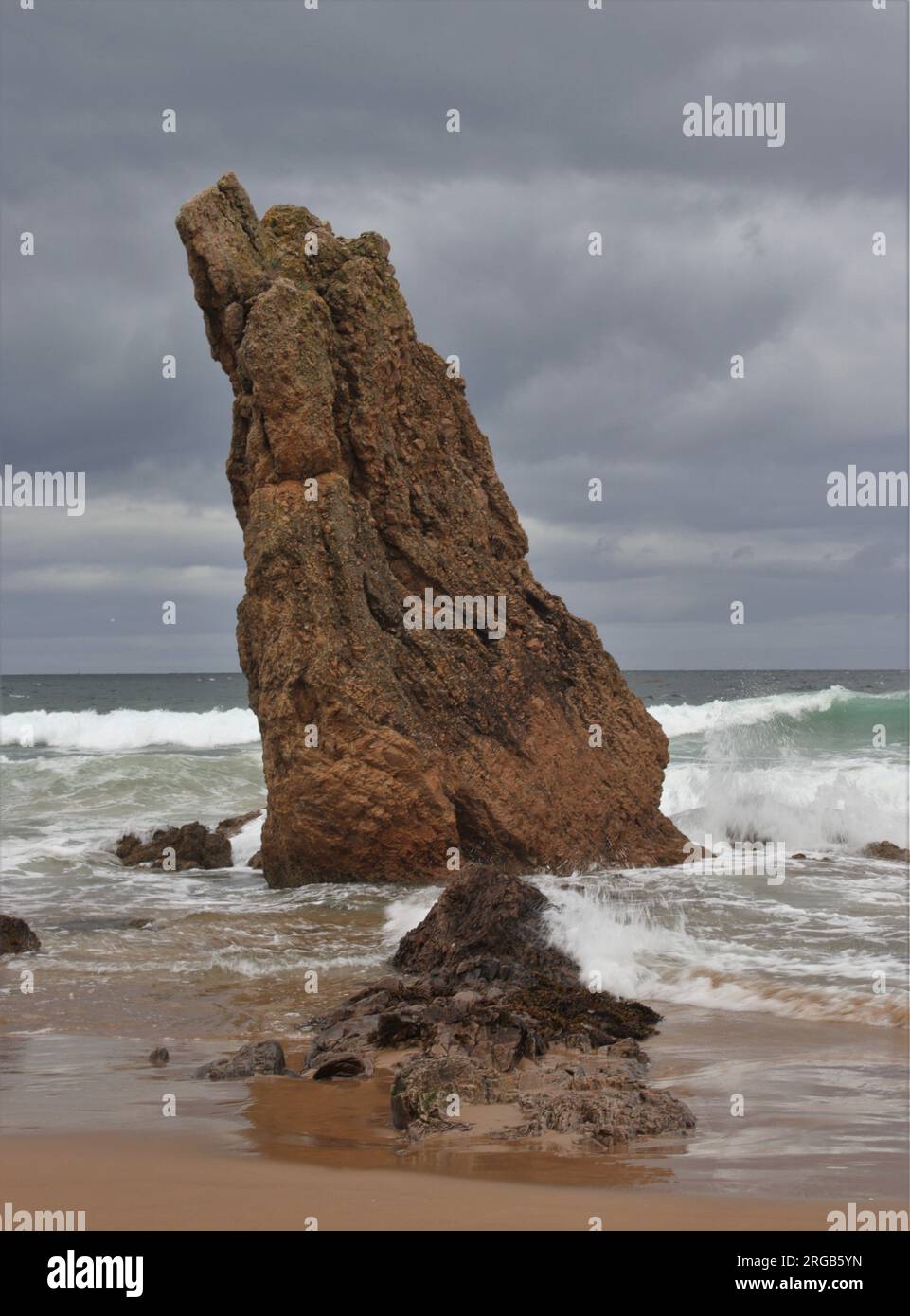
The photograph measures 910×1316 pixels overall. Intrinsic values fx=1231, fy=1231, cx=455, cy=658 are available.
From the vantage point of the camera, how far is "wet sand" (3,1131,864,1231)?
3979mm

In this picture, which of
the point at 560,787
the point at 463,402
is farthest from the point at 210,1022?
the point at 463,402

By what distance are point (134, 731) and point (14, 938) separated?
128 ft

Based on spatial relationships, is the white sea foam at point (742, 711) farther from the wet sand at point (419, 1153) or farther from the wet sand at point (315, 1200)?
the wet sand at point (315, 1200)

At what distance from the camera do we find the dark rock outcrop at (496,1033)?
5574 mm

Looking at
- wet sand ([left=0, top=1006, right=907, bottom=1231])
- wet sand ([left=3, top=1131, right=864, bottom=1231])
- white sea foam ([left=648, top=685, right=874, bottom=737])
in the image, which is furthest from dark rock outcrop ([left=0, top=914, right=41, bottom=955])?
white sea foam ([left=648, top=685, right=874, bottom=737])

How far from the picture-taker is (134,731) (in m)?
48.2

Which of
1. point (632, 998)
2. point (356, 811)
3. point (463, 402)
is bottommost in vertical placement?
point (632, 998)

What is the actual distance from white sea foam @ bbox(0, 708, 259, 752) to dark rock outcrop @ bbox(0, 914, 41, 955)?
35.2 metres

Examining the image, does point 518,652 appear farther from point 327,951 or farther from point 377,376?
point 327,951

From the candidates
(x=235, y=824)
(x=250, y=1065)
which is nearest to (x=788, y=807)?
(x=235, y=824)

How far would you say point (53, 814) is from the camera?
21812 millimetres

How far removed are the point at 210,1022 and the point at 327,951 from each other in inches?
90.6

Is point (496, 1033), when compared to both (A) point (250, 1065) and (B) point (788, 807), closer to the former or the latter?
(A) point (250, 1065)

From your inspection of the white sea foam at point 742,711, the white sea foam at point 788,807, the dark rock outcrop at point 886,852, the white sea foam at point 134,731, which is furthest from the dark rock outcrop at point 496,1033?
the white sea foam at point 134,731
